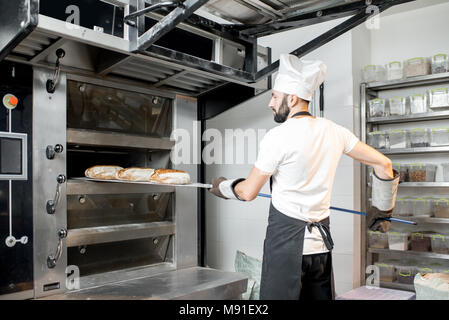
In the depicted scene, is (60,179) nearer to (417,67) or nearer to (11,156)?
(11,156)

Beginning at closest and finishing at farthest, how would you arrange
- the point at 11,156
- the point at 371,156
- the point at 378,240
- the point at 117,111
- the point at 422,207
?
the point at 11,156
the point at 371,156
the point at 117,111
the point at 422,207
the point at 378,240

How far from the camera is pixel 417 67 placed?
322 centimetres

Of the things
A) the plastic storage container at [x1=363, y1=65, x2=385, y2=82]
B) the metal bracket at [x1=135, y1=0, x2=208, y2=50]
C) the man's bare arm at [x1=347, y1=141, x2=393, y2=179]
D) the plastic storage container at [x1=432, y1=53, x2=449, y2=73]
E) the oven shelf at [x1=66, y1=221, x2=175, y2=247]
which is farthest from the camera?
the plastic storage container at [x1=363, y1=65, x2=385, y2=82]

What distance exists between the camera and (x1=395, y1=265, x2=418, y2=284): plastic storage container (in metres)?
3.15

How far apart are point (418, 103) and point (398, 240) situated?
105 centimetres

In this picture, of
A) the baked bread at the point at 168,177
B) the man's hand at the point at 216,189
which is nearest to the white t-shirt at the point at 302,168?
the man's hand at the point at 216,189

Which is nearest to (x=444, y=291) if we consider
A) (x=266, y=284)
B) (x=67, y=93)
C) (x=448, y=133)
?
(x=266, y=284)

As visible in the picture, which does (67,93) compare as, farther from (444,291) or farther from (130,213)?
(444,291)

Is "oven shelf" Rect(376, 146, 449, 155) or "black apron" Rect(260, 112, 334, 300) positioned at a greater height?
"oven shelf" Rect(376, 146, 449, 155)

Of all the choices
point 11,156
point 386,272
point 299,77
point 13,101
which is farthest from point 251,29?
point 386,272

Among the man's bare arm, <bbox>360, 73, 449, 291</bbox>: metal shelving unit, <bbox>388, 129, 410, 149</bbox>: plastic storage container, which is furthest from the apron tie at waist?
<bbox>388, 129, 410, 149</bbox>: plastic storage container

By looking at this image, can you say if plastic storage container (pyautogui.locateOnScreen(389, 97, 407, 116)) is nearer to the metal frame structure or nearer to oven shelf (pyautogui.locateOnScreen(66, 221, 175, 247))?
the metal frame structure

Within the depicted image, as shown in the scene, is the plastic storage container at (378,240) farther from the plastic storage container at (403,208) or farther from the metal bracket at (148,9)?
the metal bracket at (148,9)

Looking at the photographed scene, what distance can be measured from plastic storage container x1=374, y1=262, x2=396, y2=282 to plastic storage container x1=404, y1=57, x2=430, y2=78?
58.0 inches
